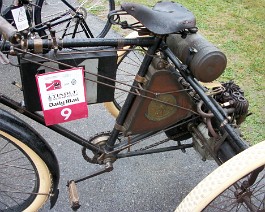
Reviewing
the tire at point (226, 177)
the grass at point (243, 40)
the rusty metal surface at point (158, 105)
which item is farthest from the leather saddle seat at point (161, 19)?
the grass at point (243, 40)

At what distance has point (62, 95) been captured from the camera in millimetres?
1902

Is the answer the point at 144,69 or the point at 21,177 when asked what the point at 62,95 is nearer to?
the point at 144,69

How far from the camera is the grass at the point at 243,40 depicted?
3545 millimetres

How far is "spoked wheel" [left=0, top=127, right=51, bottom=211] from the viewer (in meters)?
2.05

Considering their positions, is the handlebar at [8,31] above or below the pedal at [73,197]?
above

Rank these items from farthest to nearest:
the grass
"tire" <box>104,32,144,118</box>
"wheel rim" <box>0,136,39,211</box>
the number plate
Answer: the grass → "tire" <box>104,32,144,118</box> → "wheel rim" <box>0,136,39,211</box> → the number plate

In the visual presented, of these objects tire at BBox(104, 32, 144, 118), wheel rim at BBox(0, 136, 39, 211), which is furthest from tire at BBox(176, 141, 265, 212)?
tire at BBox(104, 32, 144, 118)

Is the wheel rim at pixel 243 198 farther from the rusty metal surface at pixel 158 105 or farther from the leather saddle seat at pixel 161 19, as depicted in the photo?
the leather saddle seat at pixel 161 19

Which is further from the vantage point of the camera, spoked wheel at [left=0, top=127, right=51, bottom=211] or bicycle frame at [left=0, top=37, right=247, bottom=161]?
spoked wheel at [left=0, top=127, right=51, bottom=211]

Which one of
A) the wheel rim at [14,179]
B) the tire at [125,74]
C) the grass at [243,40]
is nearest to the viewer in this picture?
the wheel rim at [14,179]

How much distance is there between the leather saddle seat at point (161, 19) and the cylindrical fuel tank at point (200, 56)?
0.45ft

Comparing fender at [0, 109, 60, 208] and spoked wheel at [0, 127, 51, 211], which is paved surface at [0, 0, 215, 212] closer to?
spoked wheel at [0, 127, 51, 211]

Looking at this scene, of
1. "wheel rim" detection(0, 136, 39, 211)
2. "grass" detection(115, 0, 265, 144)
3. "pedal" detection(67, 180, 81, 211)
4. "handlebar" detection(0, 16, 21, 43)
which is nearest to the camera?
"handlebar" detection(0, 16, 21, 43)

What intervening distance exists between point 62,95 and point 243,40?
11.2ft
